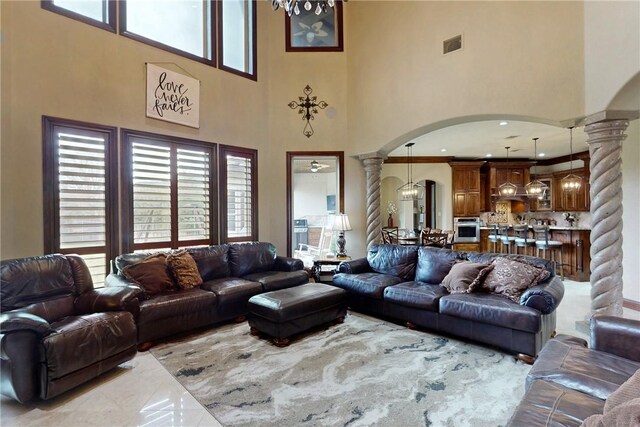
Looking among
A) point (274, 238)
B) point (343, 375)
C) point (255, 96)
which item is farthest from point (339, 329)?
point (255, 96)

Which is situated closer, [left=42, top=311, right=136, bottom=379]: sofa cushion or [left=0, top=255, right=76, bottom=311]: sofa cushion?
[left=42, top=311, right=136, bottom=379]: sofa cushion

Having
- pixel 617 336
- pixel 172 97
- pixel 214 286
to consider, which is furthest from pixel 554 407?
pixel 172 97

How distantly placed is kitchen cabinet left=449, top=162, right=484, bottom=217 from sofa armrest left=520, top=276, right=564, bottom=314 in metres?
6.36

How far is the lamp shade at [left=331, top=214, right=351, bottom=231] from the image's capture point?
5.38m

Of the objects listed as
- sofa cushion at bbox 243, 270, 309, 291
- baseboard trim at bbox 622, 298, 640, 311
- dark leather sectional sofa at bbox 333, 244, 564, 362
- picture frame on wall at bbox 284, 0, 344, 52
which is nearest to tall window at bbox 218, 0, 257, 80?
picture frame on wall at bbox 284, 0, 344, 52

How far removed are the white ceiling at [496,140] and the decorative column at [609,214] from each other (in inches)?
80.1

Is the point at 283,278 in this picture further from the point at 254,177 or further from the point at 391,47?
the point at 391,47

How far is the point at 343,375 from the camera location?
2.68 m

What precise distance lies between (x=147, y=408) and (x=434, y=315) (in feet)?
9.26

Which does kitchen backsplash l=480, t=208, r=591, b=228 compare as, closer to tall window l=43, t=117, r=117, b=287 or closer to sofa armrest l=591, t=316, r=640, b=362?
sofa armrest l=591, t=316, r=640, b=362

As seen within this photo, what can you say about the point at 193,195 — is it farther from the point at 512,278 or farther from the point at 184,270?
the point at 512,278

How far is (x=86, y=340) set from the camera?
2484 millimetres

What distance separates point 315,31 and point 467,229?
670cm

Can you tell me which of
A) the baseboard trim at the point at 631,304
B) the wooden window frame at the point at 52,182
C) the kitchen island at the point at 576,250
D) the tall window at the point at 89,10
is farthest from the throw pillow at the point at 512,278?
the tall window at the point at 89,10
